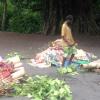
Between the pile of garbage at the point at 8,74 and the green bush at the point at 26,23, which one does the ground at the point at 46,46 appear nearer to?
the pile of garbage at the point at 8,74

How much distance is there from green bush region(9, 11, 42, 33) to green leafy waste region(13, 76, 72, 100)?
67.3 feet

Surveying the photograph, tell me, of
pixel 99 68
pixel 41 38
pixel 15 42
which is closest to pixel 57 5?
pixel 41 38

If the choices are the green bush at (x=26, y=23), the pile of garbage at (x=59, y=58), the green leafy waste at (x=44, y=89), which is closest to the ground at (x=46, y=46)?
the green leafy waste at (x=44, y=89)

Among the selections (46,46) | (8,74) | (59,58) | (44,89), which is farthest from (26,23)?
(44,89)

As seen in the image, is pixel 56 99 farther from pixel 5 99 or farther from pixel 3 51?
A: pixel 3 51

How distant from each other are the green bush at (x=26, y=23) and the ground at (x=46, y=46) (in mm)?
7788

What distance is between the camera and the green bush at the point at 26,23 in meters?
30.1

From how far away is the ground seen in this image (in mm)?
9641

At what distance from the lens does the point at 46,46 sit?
18.0 m

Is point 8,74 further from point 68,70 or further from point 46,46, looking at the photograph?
point 46,46

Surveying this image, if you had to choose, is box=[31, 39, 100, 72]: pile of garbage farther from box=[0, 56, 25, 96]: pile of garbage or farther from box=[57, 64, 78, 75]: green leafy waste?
box=[0, 56, 25, 96]: pile of garbage

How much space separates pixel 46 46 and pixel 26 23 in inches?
506

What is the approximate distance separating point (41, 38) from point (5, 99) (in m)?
12.6

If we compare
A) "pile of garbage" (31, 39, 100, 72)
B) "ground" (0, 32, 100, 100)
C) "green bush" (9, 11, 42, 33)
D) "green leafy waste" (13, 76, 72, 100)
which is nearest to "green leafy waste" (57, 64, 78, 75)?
"ground" (0, 32, 100, 100)
